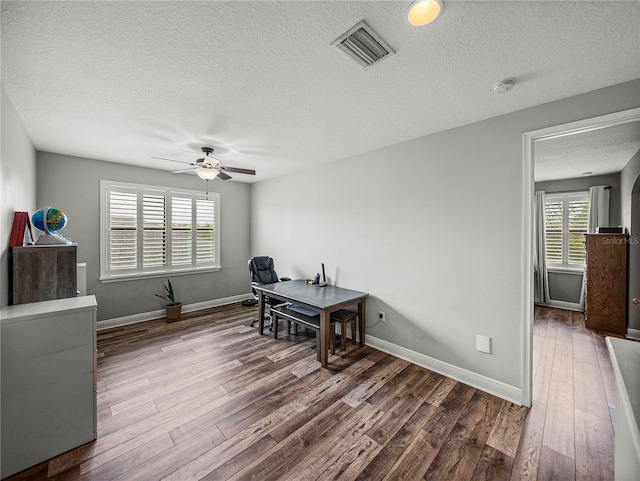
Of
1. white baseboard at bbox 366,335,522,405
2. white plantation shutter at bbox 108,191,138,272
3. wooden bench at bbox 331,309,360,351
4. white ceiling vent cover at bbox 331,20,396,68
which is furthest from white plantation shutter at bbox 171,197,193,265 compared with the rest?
white ceiling vent cover at bbox 331,20,396,68

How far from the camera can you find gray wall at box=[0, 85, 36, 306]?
1939 mm

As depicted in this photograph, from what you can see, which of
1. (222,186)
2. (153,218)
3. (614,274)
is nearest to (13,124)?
(153,218)

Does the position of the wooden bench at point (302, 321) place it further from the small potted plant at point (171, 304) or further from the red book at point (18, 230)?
the red book at point (18, 230)

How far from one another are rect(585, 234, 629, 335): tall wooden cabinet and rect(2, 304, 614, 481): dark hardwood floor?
44.9 inches

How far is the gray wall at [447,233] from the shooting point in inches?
93.4

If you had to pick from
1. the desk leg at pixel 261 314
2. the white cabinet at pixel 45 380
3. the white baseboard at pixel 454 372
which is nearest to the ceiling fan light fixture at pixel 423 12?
the white cabinet at pixel 45 380

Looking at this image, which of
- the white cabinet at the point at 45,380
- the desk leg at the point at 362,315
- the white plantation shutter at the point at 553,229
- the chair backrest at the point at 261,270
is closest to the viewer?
the white cabinet at the point at 45,380

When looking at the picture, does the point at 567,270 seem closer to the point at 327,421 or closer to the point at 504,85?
the point at 504,85

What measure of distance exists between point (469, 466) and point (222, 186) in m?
5.37

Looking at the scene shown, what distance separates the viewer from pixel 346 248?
3.85 metres

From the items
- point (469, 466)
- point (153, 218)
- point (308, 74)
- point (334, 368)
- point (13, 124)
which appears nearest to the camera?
point (469, 466)

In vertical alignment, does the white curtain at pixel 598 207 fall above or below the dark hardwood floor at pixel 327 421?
above

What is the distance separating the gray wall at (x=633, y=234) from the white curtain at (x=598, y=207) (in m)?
0.79

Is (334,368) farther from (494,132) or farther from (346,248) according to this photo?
(494,132)
